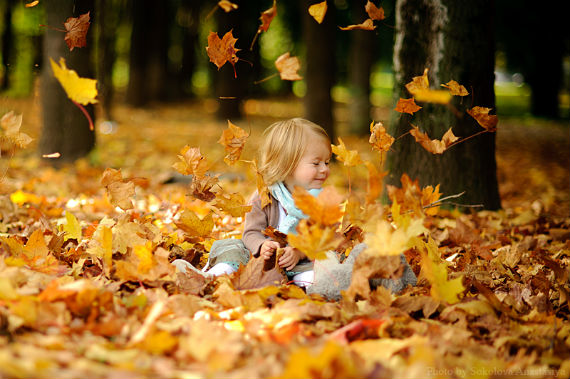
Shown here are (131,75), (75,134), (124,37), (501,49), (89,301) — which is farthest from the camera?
(124,37)

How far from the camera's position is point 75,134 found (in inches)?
247

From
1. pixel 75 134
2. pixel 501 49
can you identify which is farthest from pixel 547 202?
pixel 501 49

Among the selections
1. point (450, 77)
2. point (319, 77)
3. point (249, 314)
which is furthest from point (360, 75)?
point (249, 314)

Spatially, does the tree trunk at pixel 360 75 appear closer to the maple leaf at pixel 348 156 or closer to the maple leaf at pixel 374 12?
the maple leaf at pixel 374 12

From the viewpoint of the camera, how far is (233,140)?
7.96ft

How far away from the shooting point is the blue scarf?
98.5 inches

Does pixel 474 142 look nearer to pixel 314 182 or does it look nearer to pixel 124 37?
pixel 314 182

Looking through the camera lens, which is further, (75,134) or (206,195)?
(75,134)

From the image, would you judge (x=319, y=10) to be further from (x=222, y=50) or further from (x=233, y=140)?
(x=233, y=140)

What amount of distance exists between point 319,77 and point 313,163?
19.1ft

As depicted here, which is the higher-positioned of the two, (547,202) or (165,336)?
(165,336)

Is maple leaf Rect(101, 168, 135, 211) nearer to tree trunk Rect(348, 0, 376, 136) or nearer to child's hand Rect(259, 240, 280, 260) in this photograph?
child's hand Rect(259, 240, 280, 260)

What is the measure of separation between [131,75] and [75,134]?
11268 millimetres

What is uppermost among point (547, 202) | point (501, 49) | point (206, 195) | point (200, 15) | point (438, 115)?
point (200, 15)
